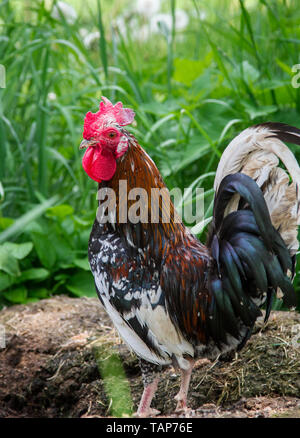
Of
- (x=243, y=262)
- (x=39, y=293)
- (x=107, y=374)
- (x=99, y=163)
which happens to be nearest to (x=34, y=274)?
(x=39, y=293)

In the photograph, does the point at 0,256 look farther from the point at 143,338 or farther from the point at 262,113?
the point at 262,113

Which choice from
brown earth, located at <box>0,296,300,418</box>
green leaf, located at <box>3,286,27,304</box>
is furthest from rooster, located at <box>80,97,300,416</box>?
green leaf, located at <box>3,286,27,304</box>

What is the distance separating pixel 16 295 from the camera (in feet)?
13.2

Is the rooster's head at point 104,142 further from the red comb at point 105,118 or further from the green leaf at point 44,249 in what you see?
the green leaf at point 44,249

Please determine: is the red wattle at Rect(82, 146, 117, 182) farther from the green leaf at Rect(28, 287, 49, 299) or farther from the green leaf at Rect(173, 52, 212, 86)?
the green leaf at Rect(173, 52, 212, 86)

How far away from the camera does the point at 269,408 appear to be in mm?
2607

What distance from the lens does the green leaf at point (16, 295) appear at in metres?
3.99

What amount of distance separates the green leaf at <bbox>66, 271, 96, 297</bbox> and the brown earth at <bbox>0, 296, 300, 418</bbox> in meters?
0.44

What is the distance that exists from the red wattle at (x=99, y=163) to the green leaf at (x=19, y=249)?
4.80 ft

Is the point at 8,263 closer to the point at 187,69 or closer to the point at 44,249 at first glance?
the point at 44,249

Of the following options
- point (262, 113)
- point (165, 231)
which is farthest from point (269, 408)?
point (262, 113)

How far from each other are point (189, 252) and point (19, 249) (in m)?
1.67

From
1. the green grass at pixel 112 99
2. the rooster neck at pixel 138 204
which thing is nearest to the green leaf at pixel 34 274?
the green grass at pixel 112 99

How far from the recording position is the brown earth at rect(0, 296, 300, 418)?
2.85m
